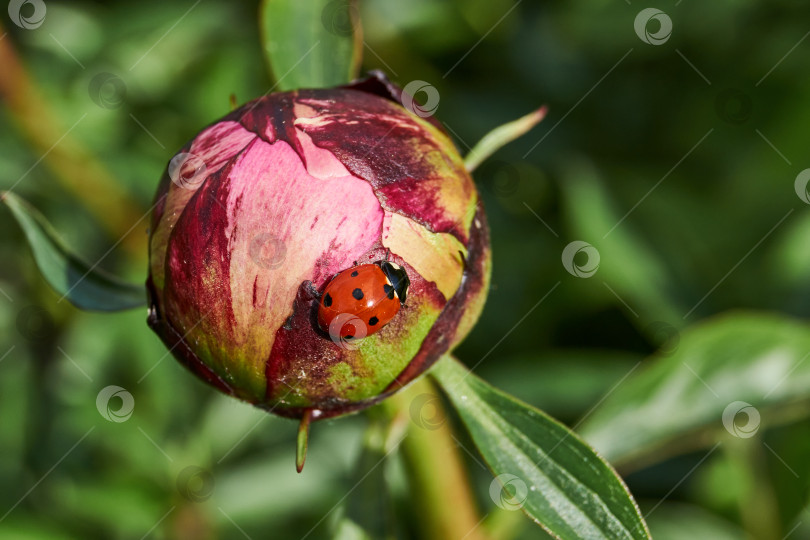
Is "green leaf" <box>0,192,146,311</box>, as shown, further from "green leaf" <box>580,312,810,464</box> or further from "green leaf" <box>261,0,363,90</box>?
"green leaf" <box>580,312,810,464</box>

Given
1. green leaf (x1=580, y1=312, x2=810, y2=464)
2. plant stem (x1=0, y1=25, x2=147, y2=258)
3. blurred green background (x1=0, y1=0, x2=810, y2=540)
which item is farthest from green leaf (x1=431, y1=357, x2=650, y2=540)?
plant stem (x1=0, y1=25, x2=147, y2=258)

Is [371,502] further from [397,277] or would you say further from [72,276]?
[72,276]

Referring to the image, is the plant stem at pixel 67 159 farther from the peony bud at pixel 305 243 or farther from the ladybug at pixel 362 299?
the ladybug at pixel 362 299

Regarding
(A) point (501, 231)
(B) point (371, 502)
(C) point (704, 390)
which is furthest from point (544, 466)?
(A) point (501, 231)

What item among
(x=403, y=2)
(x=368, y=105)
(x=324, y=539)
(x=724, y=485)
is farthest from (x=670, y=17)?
(x=324, y=539)

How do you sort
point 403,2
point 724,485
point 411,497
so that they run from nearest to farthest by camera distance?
point 411,497 → point 724,485 → point 403,2

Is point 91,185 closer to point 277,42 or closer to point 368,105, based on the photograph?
point 277,42

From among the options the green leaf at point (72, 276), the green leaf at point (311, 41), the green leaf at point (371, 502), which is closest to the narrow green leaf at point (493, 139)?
the green leaf at point (311, 41)
